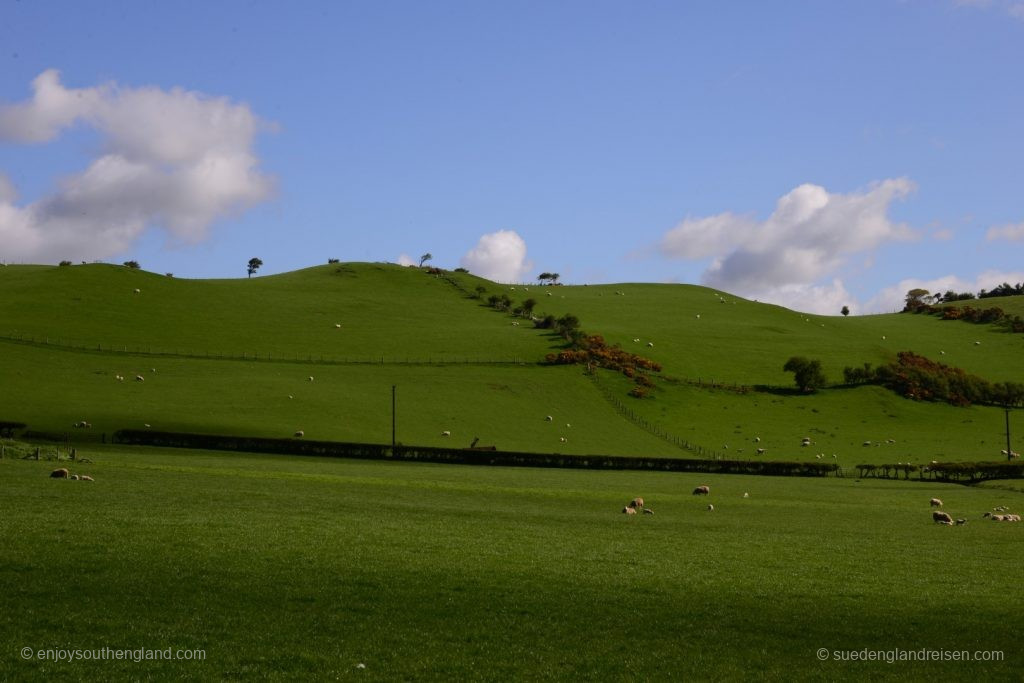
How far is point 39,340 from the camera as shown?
111500 mm

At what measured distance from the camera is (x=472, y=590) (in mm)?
22703

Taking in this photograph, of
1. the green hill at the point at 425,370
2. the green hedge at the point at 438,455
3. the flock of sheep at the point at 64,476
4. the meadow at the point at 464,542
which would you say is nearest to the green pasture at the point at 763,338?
the green hill at the point at 425,370

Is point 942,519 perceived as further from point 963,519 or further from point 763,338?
point 763,338

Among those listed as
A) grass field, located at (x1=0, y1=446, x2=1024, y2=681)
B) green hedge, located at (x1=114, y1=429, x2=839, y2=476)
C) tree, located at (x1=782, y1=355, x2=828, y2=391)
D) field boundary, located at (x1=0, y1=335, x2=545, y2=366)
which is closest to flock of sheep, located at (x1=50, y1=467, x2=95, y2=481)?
grass field, located at (x1=0, y1=446, x2=1024, y2=681)

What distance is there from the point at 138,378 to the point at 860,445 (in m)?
79.3

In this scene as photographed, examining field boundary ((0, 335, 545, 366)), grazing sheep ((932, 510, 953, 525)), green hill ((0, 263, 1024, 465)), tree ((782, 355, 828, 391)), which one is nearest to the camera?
grazing sheep ((932, 510, 953, 525))

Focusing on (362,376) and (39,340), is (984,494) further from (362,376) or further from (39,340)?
(39,340)

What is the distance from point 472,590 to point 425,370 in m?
96.0

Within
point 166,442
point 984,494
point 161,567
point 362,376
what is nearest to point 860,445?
point 984,494

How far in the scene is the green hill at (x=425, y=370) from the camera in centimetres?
9275

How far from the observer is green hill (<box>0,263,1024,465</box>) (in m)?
92.8

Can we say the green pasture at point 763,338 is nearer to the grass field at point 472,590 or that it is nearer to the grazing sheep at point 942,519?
the grazing sheep at point 942,519

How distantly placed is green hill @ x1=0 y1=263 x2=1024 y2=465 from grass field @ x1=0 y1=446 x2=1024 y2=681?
51.9 m

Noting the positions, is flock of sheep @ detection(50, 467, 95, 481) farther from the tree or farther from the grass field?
the tree
